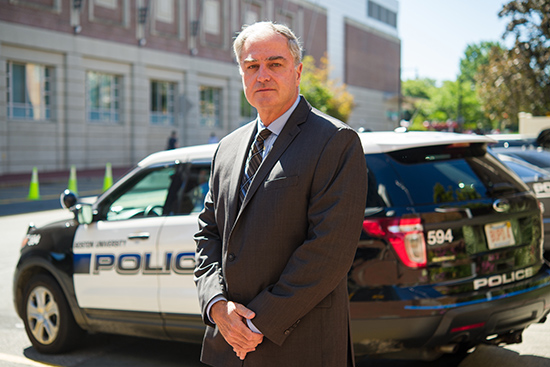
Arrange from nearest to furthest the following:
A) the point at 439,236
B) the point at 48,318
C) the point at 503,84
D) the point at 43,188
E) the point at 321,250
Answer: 1. the point at 321,250
2. the point at 439,236
3. the point at 48,318
4. the point at 43,188
5. the point at 503,84

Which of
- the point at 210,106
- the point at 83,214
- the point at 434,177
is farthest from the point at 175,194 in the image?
the point at 210,106

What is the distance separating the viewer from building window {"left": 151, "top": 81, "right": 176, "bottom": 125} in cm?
3756

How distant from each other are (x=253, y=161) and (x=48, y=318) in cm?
375

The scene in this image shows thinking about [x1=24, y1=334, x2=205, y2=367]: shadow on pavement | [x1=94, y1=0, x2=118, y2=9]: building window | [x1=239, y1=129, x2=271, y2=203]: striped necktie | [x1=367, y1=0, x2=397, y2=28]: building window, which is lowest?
[x1=24, y1=334, x2=205, y2=367]: shadow on pavement

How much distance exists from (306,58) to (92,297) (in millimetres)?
43920

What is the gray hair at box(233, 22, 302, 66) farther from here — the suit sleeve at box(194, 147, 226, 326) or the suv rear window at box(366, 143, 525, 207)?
the suv rear window at box(366, 143, 525, 207)

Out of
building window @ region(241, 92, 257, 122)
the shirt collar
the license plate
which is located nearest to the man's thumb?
the shirt collar

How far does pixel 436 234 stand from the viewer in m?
4.27

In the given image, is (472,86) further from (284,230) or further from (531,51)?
(284,230)

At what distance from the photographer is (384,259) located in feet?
13.8

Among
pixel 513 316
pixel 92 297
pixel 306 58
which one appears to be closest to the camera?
pixel 513 316

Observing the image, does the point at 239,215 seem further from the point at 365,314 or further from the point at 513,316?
the point at 513,316

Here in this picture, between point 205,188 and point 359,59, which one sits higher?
point 359,59

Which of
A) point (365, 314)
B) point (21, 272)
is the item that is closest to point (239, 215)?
point (365, 314)
